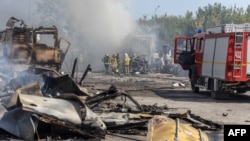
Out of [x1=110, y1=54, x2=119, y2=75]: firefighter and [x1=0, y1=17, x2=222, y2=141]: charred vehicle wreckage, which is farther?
[x1=110, y1=54, x2=119, y2=75]: firefighter

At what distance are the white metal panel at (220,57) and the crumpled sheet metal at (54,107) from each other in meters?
8.13

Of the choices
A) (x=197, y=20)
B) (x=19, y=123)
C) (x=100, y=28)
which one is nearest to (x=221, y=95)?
(x=19, y=123)

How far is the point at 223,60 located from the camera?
15.9 meters

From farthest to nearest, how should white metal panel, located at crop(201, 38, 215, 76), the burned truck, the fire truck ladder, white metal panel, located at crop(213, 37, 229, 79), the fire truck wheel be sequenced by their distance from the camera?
the burned truck < white metal panel, located at crop(201, 38, 215, 76) < the fire truck wheel < white metal panel, located at crop(213, 37, 229, 79) < the fire truck ladder

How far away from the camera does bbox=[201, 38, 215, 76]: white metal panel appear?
17.2 meters

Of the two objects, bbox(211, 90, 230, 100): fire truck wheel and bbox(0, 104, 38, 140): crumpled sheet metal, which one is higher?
bbox(0, 104, 38, 140): crumpled sheet metal

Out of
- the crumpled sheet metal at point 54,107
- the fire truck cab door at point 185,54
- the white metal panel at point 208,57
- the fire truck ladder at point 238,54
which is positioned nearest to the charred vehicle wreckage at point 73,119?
the crumpled sheet metal at point 54,107

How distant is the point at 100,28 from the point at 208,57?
94.3ft

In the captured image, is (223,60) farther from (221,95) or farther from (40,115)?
(40,115)

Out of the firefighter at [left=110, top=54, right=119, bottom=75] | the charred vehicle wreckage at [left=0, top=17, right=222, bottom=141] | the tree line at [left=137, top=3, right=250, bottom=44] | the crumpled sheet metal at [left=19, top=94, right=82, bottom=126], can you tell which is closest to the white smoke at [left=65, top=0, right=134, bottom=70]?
the firefighter at [left=110, top=54, right=119, bottom=75]

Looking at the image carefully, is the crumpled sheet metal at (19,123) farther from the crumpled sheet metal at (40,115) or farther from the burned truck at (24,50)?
the burned truck at (24,50)

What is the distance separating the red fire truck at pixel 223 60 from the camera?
15.5m

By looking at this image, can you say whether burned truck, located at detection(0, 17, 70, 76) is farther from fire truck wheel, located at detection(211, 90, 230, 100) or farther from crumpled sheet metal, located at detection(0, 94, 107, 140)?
crumpled sheet metal, located at detection(0, 94, 107, 140)

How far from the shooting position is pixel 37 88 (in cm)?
1040
